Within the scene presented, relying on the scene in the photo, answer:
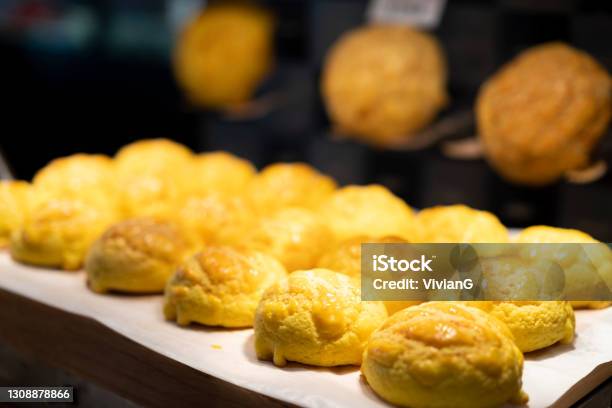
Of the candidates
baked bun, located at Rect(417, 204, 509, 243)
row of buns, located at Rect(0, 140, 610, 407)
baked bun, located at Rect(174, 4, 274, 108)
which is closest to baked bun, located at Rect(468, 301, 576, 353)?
row of buns, located at Rect(0, 140, 610, 407)

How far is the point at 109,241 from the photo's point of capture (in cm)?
179

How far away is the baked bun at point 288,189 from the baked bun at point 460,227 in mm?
432

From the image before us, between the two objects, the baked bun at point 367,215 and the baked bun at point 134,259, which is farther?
the baked bun at point 367,215

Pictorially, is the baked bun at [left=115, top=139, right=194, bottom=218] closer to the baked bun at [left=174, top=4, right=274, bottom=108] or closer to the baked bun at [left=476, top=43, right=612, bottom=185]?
the baked bun at [left=174, top=4, right=274, bottom=108]

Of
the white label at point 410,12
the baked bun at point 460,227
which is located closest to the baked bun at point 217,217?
the baked bun at point 460,227

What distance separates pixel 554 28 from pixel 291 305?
59.4 inches

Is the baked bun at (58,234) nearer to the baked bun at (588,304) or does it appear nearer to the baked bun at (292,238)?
the baked bun at (292,238)

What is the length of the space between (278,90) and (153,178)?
1.09m

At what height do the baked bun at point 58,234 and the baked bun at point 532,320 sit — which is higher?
the baked bun at point 532,320

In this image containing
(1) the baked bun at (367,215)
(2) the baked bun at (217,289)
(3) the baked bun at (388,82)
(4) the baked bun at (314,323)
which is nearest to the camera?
(4) the baked bun at (314,323)

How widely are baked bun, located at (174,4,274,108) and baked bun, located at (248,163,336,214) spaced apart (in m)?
1.01

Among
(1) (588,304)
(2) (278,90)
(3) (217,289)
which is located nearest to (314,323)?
(3) (217,289)

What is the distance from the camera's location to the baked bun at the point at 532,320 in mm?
1422

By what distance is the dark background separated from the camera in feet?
7.75
